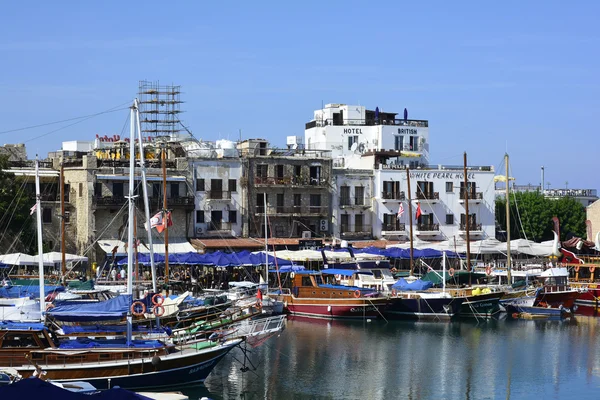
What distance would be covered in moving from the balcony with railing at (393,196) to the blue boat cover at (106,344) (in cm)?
4691

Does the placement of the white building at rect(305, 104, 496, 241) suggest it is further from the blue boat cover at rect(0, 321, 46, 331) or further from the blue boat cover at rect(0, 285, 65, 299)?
the blue boat cover at rect(0, 321, 46, 331)

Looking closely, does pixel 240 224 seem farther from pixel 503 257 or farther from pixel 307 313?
pixel 503 257

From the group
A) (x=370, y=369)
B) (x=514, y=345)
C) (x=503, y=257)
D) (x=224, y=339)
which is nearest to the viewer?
(x=224, y=339)

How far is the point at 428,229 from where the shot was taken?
3310 inches

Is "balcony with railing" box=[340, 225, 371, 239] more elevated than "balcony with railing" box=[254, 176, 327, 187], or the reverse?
"balcony with railing" box=[254, 176, 327, 187]

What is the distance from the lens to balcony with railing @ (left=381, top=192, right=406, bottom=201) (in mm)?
83062

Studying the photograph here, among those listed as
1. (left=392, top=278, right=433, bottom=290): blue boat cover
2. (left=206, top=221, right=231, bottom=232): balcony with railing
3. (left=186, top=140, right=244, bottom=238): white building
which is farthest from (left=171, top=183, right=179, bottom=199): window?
(left=392, top=278, right=433, bottom=290): blue boat cover

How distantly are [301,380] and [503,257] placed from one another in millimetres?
46064

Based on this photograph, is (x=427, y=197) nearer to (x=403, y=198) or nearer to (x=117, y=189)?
(x=403, y=198)

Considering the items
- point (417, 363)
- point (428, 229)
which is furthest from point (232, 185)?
point (417, 363)

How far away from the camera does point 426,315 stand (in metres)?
61.6

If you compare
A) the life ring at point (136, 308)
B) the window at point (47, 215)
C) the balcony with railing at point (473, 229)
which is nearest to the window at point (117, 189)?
the window at point (47, 215)

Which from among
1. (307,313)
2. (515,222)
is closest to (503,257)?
(515,222)

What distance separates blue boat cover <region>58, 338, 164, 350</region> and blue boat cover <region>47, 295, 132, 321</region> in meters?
2.57
